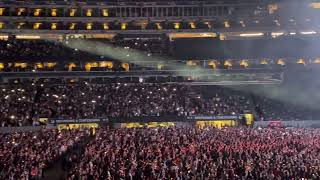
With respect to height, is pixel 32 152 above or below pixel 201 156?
above

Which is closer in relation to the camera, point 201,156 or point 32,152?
point 201,156

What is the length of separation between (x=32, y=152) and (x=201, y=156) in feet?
34.6

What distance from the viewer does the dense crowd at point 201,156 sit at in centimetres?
2461

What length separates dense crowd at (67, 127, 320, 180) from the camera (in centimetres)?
2461

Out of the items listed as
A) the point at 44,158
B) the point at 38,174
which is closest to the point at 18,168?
the point at 38,174

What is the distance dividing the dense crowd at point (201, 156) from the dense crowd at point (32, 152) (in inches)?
80.0

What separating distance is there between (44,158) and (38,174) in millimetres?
2796

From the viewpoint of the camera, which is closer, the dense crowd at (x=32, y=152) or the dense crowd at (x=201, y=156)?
the dense crowd at (x=201, y=156)

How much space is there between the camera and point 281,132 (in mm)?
39250

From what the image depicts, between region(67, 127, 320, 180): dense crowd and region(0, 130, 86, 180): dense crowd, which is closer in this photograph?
region(67, 127, 320, 180): dense crowd

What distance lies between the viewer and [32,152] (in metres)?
30.0

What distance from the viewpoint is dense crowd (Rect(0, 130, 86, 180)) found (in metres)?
25.6

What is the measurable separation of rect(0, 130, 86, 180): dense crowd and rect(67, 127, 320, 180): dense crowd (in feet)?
6.66

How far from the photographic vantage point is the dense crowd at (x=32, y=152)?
2564 centimetres
